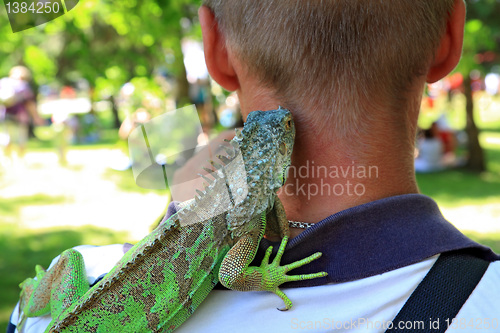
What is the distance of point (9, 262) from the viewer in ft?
26.4

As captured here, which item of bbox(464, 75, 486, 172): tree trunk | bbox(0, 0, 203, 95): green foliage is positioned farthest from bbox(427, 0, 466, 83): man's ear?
bbox(464, 75, 486, 172): tree trunk

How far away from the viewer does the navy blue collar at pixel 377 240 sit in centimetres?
158

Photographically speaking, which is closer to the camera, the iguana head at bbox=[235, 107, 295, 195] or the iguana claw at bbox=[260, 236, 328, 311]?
the iguana claw at bbox=[260, 236, 328, 311]

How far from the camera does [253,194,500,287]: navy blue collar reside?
1577 millimetres

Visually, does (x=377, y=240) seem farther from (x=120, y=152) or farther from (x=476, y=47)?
(x=476, y=47)

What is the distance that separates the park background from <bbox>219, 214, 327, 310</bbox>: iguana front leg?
2951mm

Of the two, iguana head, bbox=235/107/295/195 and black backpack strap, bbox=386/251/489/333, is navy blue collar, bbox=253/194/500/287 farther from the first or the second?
iguana head, bbox=235/107/295/195

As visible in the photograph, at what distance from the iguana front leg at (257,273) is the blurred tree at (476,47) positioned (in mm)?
6960

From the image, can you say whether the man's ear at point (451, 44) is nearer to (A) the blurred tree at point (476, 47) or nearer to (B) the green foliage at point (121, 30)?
(B) the green foliage at point (121, 30)

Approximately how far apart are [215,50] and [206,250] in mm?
866

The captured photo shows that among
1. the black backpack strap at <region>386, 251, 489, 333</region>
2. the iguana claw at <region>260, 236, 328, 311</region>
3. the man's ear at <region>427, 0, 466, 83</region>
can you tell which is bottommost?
the black backpack strap at <region>386, 251, 489, 333</region>

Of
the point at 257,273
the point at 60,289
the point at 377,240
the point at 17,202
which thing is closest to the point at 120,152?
the point at 17,202

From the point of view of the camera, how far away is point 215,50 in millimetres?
1940

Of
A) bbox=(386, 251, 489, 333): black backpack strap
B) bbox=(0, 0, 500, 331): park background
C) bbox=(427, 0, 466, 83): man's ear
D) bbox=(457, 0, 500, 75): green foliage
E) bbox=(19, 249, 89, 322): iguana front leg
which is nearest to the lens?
bbox=(386, 251, 489, 333): black backpack strap
